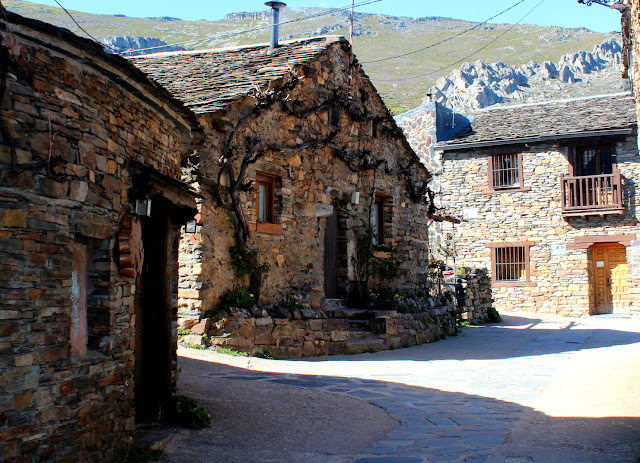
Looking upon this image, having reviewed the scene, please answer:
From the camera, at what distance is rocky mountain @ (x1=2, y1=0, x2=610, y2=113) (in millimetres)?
77562

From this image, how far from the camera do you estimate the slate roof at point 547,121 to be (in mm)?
21500

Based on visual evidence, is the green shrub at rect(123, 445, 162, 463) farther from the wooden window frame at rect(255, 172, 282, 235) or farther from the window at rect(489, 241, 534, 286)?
the window at rect(489, 241, 534, 286)

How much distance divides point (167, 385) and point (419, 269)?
428 inches

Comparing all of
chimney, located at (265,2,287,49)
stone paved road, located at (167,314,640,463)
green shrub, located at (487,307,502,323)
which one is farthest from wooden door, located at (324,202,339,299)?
green shrub, located at (487,307,502,323)

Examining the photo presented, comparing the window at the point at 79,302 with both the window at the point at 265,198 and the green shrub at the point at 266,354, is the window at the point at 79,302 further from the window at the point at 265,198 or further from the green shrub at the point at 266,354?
the window at the point at 265,198

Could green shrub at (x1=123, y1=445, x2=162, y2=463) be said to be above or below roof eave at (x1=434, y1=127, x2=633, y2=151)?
below

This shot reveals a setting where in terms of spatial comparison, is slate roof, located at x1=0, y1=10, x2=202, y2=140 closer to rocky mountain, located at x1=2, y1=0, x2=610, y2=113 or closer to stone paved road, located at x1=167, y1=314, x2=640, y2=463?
stone paved road, located at x1=167, y1=314, x2=640, y2=463

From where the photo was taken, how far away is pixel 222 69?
513 inches

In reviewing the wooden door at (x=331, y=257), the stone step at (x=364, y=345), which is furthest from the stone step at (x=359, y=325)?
the wooden door at (x=331, y=257)

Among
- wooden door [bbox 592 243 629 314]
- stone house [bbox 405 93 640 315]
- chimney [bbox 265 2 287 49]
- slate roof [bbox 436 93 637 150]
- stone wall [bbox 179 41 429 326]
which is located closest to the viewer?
stone wall [bbox 179 41 429 326]

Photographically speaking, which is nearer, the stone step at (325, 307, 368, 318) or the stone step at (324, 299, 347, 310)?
the stone step at (325, 307, 368, 318)

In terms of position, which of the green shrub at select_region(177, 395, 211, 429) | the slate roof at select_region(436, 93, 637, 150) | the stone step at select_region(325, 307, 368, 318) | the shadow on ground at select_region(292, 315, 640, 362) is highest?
the slate roof at select_region(436, 93, 637, 150)

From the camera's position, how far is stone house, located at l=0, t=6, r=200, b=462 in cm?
385

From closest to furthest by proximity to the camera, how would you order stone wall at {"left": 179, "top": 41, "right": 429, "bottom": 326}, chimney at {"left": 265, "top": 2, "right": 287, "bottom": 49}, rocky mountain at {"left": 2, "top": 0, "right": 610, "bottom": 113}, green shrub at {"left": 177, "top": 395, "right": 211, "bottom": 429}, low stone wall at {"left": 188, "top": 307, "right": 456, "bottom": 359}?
green shrub at {"left": 177, "top": 395, "right": 211, "bottom": 429} → low stone wall at {"left": 188, "top": 307, "right": 456, "bottom": 359} → stone wall at {"left": 179, "top": 41, "right": 429, "bottom": 326} → chimney at {"left": 265, "top": 2, "right": 287, "bottom": 49} → rocky mountain at {"left": 2, "top": 0, "right": 610, "bottom": 113}
